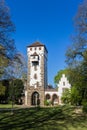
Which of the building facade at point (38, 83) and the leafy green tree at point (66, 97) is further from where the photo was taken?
the building facade at point (38, 83)

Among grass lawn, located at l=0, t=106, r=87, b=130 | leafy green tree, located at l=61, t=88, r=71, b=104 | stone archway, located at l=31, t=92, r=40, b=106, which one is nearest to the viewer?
grass lawn, located at l=0, t=106, r=87, b=130

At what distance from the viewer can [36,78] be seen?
7031 centimetres

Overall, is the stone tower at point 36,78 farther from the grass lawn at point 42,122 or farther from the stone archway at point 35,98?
the grass lawn at point 42,122

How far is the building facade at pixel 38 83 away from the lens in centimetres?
6994

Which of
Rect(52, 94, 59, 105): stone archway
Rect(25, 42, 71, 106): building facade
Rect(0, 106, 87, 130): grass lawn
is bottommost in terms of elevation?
Rect(0, 106, 87, 130): grass lawn

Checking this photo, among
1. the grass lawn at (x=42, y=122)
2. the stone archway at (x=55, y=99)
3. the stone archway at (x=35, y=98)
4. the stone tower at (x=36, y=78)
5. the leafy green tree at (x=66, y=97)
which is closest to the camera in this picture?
the grass lawn at (x=42, y=122)

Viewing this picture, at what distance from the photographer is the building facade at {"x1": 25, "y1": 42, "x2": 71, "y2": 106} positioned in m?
69.9

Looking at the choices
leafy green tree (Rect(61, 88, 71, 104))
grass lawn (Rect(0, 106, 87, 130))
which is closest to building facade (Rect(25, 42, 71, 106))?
leafy green tree (Rect(61, 88, 71, 104))

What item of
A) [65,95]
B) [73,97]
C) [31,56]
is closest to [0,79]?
[73,97]

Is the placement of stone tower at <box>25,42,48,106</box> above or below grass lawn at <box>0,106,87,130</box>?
above

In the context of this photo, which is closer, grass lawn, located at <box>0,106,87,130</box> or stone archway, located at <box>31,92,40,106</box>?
grass lawn, located at <box>0,106,87,130</box>

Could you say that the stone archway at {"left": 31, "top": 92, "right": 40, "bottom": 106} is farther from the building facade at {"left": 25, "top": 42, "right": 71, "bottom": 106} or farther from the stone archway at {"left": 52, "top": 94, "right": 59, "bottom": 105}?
the stone archway at {"left": 52, "top": 94, "right": 59, "bottom": 105}

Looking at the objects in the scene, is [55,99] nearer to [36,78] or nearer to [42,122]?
[36,78]

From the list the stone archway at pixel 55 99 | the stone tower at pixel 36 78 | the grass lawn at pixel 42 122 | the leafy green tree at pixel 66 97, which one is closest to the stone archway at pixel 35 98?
the stone tower at pixel 36 78
